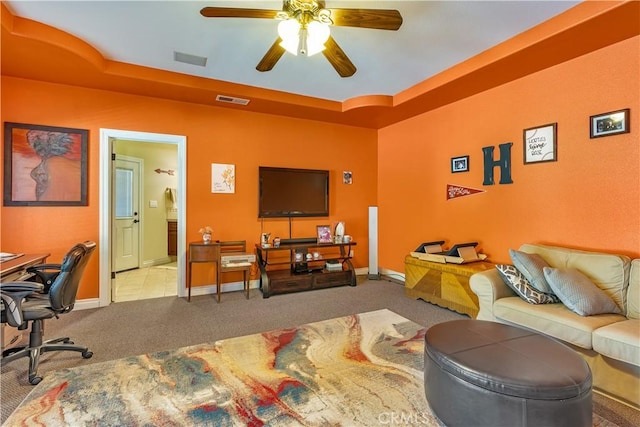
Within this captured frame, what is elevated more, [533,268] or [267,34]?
[267,34]

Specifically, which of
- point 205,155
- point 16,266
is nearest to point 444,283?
point 205,155

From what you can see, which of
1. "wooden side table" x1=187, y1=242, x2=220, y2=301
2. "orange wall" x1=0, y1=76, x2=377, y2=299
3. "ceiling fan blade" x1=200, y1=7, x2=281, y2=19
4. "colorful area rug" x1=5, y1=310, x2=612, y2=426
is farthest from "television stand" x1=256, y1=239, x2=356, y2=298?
"ceiling fan blade" x1=200, y1=7, x2=281, y2=19

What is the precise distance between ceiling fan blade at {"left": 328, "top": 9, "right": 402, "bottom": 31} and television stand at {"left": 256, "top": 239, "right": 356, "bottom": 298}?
2887 millimetres

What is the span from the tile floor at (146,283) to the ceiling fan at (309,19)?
354cm

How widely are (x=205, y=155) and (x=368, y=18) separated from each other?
A: 115 inches

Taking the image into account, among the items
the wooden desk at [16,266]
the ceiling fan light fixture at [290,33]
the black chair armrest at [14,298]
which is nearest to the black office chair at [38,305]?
the black chair armrest at [14,298]

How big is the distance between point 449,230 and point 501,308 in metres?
1.75

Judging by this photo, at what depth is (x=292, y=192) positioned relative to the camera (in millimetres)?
4645

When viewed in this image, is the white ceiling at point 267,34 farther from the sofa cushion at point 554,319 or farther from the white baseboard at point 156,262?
the white baseboard at point 156,262

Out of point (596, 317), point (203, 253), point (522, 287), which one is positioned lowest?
point (596, 317)

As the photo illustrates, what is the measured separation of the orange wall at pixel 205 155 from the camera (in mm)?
3373

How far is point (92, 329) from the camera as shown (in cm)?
298

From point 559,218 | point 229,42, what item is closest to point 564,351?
point 559,218

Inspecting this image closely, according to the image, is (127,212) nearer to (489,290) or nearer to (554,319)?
(489,290)
